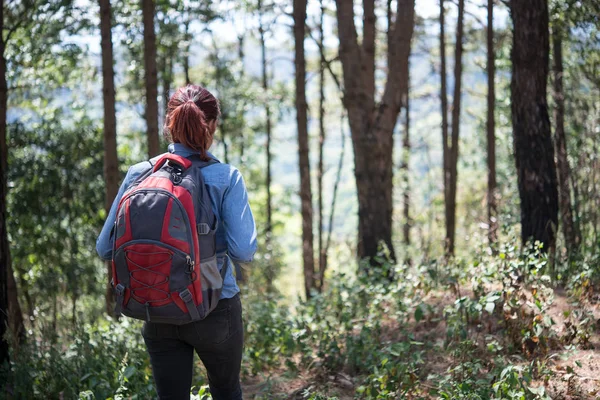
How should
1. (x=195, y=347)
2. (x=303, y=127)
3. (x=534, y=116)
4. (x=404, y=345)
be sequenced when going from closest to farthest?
(x=195, y=347), (x=404, y=345), (x=534, y=116), (x=303, y=127)

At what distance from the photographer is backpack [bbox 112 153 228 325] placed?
2.53 metres

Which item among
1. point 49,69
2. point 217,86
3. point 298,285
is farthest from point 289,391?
point 298,285

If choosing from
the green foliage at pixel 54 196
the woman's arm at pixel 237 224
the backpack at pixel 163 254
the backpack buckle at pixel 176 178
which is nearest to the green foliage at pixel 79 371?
the backpack at pixel 163 254

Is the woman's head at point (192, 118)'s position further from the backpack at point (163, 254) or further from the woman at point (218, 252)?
the backpack at point (163, 254)

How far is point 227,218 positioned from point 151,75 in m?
5.68

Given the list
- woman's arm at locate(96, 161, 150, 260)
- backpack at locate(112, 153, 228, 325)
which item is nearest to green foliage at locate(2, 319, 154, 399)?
woman's arm at locate(96, 161, 150, 260)

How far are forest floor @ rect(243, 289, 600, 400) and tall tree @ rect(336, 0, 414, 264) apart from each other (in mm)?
3386

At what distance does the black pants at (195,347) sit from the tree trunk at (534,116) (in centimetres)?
416

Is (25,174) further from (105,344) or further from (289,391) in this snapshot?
(289,391)

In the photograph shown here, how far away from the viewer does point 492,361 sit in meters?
4.29

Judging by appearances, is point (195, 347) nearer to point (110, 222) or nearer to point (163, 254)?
point (163, 254)

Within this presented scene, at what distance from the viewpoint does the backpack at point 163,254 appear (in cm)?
253

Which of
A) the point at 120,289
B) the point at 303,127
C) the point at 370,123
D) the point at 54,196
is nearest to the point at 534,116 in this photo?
the point at 370,123

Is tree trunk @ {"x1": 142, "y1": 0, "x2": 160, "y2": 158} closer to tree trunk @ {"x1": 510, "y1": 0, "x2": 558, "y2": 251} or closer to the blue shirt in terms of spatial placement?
tree trunk @ {"x1": 510, "y1": 0, "x2": 558, "y2": 251}
